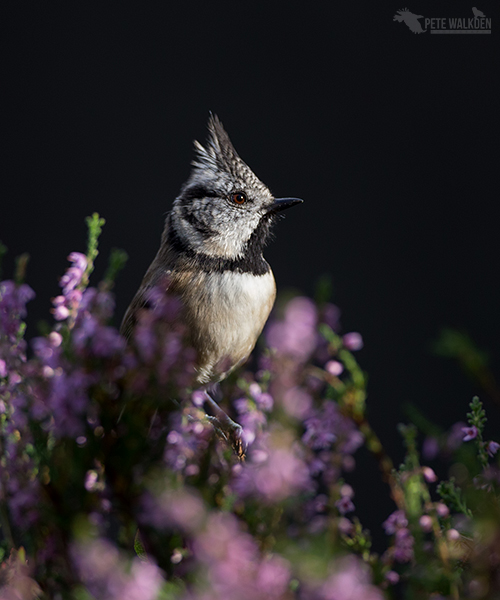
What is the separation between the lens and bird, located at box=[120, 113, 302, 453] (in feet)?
5.00

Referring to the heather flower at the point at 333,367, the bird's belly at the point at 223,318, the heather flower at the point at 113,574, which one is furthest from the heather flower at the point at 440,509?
the bird's belly at the point at 223,318

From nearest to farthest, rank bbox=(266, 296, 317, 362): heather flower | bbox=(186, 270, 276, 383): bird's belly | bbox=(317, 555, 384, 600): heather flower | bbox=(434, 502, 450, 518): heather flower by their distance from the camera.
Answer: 1. bbox=(317, 555, 384, 600): heather flower
2. bbox=(266, 296, 317, 362): heather flower
3. bbox=(434, 502, 450, 518): heather flower
4. bbox=(186, 270, 276, 383): bird's belly

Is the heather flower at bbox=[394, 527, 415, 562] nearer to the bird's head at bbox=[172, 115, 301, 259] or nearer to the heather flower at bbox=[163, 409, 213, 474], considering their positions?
the heather flower at bbox=[163, 409, 213, 474]

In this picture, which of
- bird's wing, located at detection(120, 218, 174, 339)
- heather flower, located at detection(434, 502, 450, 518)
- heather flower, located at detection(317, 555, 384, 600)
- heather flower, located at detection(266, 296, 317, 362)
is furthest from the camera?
bird's wing, located at detection(120, 218, 174, 339)

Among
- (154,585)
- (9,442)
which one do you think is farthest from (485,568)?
(9,442)

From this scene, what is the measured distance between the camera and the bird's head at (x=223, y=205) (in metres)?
1.66

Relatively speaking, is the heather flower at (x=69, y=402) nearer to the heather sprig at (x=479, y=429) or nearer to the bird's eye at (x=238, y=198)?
the heather sprig at (x=479, y=429)

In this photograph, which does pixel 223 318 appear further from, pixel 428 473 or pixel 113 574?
pixel 113 574

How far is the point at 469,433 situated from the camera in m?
0.78

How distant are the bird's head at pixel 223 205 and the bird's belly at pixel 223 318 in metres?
0.11

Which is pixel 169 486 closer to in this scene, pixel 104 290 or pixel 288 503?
pixel 288 503

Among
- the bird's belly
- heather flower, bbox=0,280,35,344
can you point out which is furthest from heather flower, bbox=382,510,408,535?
the bird's belly

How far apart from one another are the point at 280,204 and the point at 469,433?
1013 millimetres

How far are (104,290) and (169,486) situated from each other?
10.2 inches
